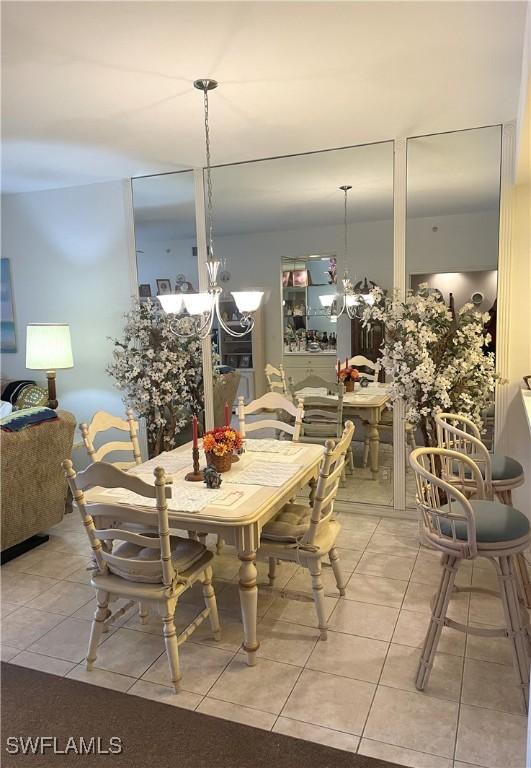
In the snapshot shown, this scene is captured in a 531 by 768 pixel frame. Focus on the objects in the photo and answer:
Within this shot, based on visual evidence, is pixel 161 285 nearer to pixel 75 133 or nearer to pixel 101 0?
pixel 75 133

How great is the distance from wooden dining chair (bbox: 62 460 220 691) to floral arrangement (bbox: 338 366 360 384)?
1988mm

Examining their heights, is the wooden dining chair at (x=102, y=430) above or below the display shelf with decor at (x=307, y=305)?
below

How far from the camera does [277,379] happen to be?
4.30 m

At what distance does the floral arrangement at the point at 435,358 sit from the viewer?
330cm

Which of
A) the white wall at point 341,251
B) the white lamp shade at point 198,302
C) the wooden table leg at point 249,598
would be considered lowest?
the wooden table leg at point 249,598

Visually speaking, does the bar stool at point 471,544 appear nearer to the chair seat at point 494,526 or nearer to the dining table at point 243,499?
the chair seat at point 494,526

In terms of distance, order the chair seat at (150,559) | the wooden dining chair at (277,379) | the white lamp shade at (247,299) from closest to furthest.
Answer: the chair seat at (150,559), the white lamp shade at (247,299), the wooden dining chair at (277,379)

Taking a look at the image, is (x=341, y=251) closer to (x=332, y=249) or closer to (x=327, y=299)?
(x=332, y=249)

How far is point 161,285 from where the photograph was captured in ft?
15.1

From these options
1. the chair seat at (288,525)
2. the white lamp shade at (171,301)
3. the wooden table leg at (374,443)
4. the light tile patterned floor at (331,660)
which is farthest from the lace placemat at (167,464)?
the wooden table leg at (374,443)

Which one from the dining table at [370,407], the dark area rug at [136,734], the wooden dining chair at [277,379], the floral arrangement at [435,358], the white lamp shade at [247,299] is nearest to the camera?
the dark area rug at [136,734]

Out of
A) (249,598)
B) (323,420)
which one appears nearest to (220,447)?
(249,598)

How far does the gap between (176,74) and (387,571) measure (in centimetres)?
283

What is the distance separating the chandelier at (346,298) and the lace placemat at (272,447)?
1.22 metres
